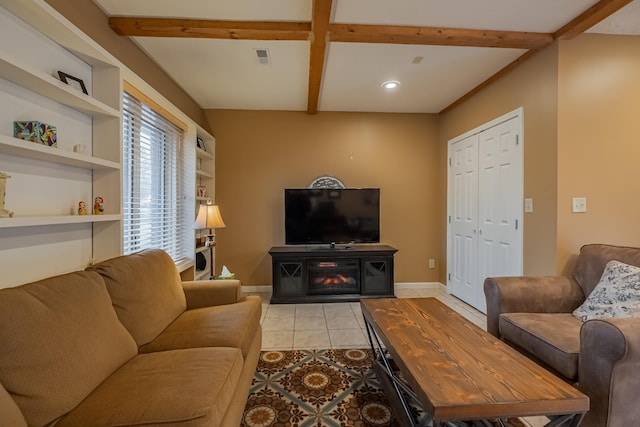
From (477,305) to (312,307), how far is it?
191 centimetres

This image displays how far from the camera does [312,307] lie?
346 cm

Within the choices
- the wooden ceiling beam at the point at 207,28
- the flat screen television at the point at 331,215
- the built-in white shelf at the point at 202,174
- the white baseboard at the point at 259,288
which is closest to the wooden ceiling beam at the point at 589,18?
the wooden ceiling beam at the point at 207,28

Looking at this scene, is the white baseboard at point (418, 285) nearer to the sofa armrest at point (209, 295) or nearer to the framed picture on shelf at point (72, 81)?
the sofa armrest at point (209, 295)

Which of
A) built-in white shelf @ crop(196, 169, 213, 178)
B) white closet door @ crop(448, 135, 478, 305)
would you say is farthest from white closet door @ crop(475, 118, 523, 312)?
built-in white shelf @ crop(196, 169, 213, 178)

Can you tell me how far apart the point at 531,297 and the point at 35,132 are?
3.11 meters

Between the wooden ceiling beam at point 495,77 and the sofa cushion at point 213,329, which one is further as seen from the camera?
the wooden ceiling beam at point 495,77

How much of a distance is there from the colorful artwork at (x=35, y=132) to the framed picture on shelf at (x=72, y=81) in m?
0.34

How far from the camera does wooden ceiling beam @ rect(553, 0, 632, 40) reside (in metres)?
1.89

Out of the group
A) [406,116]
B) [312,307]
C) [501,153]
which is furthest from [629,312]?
[406,116]

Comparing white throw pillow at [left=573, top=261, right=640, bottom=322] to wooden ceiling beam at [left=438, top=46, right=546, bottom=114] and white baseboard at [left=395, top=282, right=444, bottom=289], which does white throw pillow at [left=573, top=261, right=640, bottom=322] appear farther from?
white baseboard at [left=395, top=282, right=444, bottom=289]

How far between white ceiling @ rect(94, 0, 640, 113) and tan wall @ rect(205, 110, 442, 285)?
8.2 inches

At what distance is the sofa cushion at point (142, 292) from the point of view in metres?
1.51

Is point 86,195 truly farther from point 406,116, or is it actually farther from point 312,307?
point 406,116

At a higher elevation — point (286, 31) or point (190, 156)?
point (286, 31)
